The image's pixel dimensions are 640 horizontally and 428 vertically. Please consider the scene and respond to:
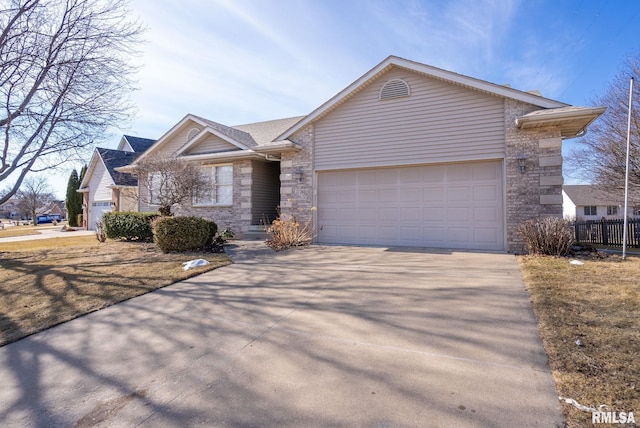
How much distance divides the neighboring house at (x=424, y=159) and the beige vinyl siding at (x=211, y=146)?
1007 mm

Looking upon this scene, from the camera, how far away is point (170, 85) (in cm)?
1066

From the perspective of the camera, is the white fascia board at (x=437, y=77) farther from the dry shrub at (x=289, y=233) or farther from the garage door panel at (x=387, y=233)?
the garage door panel at (x=387, y=233)

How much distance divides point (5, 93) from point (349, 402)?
12.7m

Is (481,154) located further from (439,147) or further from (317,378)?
(317,378)

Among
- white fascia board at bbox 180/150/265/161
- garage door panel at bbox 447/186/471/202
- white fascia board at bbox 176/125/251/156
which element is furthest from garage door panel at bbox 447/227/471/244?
white fascia board at bbox 176/125/251/156

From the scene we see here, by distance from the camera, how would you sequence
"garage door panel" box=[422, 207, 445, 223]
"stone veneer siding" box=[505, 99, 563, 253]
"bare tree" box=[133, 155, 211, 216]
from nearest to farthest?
1. "stone veneer siding" box=[505, 99, 563, 253]
2. "garage door panel" box=[422, 207, 445, 223]
3. "bare tree" box=[133, 155, 211, 216]

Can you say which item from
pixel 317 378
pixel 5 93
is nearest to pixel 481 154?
pixel 317 378

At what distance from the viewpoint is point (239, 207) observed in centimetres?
1336

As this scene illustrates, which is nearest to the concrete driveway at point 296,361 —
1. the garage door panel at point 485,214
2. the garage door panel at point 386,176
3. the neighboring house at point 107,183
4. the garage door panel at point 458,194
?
the garage door panel at point 485,214

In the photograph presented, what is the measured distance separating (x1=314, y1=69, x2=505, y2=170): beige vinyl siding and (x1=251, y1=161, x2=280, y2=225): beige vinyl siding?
328 cm

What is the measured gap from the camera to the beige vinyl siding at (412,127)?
30.2ft

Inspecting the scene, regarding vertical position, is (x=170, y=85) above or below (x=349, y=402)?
above

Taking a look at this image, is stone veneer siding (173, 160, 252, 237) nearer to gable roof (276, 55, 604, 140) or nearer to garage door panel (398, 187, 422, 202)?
gable roof (276, 55, 604, 140)

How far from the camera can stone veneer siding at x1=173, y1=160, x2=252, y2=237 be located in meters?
13.2
